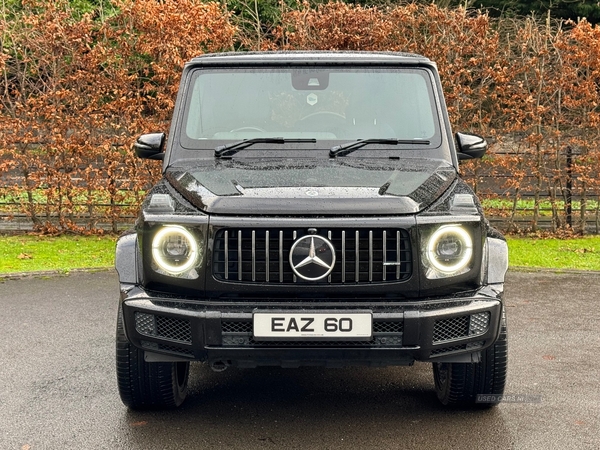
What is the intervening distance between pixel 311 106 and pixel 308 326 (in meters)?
1.82

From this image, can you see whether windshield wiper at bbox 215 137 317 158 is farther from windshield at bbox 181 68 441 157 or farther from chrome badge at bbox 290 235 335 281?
chrome badge at bbox 290 235 335 281

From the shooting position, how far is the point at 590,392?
16.2ft

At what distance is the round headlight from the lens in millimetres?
3914

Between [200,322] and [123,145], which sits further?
[123,145]

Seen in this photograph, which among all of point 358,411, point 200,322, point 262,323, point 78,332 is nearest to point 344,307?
point 262,323

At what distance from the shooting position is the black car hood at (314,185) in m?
3.91

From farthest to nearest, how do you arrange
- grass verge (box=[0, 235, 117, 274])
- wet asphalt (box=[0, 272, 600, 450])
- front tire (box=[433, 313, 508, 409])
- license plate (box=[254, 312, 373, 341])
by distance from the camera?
1. grass verge (box=[0, 235, 117, 274])
2. front tire (box=[433, 313, 508, 409])
3. wet asphalt (box=[0, 272, 600, 450])
4. license plate (box=[254, 312, 373, 341])

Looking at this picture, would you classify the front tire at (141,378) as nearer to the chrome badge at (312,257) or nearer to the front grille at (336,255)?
the front grille at (336,255)

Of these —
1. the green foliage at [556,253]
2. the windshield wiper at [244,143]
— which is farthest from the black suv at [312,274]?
the green foliage at [556,253]

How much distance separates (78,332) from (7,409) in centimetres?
184

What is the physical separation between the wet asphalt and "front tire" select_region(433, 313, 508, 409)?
101 mm

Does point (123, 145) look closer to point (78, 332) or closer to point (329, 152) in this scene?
point (78, 332)

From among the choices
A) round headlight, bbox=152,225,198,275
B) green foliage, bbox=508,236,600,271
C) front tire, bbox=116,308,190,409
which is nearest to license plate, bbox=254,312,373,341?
round headlight, bbox=152,225,198,275

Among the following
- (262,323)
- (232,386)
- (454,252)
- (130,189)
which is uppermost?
(454,252)
